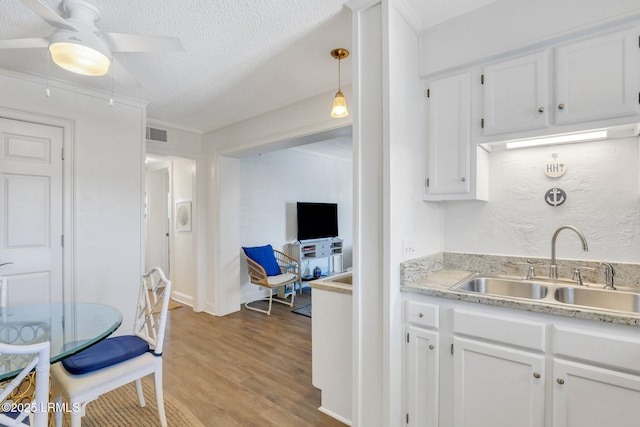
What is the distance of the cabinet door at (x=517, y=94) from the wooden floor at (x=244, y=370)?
216cm

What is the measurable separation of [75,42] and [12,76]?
175 centimetres

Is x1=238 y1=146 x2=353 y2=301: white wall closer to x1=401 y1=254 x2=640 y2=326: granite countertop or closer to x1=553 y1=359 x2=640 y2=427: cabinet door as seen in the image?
x1=401 y1=254 x2=640 y2=326: granite countertop

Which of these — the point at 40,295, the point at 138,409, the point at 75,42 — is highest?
the point at 75,42

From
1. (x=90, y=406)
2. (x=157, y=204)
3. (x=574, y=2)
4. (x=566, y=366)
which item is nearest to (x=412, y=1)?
(x=574, y=2)

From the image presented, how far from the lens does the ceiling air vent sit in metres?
4.01

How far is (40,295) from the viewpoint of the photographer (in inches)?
110

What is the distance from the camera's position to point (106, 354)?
1.87 metres

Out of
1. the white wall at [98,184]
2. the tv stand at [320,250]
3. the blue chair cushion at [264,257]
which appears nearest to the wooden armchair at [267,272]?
the blue chair cushion at [264,257]

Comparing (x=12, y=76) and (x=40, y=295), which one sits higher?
(x=12, y=76)

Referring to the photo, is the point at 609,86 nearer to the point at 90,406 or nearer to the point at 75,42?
the point at 75,42

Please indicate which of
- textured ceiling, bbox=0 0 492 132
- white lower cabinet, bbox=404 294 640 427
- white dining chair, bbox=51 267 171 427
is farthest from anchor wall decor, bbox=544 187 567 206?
white dining chair, bbox=51 267 171 427

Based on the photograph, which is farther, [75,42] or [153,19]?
[153,19]

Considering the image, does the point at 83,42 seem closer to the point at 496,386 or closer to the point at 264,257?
the point at 496,386

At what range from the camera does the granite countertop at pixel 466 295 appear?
134cm
